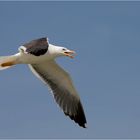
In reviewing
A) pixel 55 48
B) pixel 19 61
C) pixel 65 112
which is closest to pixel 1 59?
pixel 19 61

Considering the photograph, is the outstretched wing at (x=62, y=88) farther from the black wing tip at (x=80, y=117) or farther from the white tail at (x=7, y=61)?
the white tail at (x=7, y=61)

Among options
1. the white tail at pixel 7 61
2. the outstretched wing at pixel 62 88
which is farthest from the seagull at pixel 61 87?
the white tail at pixel 7 61

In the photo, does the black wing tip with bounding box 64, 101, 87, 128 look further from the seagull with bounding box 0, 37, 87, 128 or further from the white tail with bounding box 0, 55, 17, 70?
the white tail with bounding box 0, 55, 17, 70

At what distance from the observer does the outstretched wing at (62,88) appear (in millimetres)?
11203

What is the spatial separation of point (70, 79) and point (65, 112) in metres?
0.80

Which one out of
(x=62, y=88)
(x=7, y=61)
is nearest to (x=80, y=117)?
(x=62, y=88)

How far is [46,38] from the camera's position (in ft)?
33.2

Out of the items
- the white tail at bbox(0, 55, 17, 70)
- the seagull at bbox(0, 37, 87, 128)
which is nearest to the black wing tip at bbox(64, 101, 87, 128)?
the seagull at bbox(0, 37, 87, 128)

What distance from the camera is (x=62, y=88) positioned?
37.2ft

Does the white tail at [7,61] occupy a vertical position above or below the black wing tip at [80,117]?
above

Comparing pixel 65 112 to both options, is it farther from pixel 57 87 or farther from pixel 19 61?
pixel 19 61

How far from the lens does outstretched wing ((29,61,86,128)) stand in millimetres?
11203

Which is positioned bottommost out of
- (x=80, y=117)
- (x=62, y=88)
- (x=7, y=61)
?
(x=80, y=117)

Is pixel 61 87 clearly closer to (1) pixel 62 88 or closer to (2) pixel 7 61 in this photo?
(1) pixel 62 88
